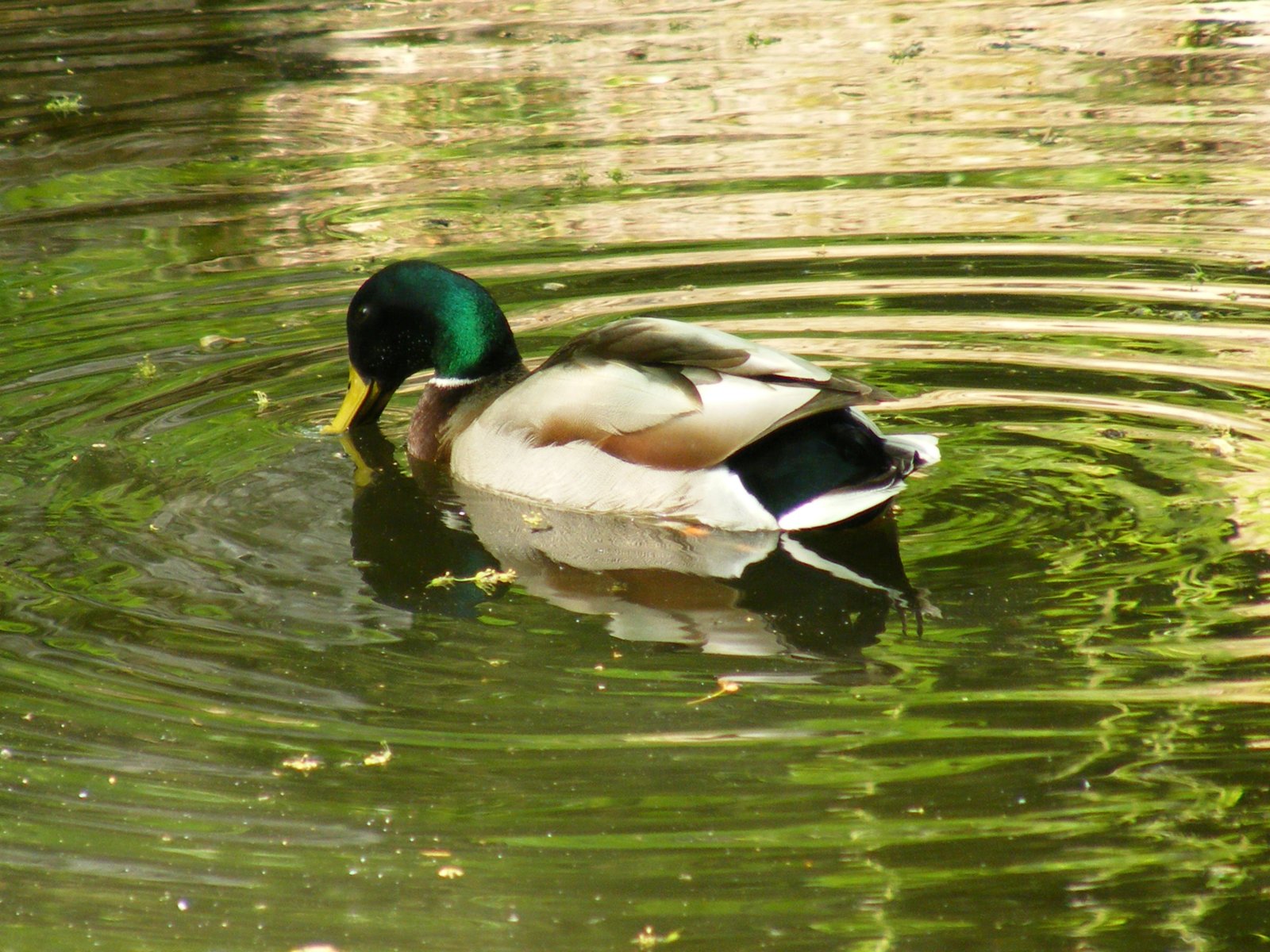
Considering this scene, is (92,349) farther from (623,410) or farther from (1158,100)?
(1158,100)

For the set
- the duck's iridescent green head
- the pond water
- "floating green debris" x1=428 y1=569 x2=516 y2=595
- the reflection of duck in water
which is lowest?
the reflection of duck in water

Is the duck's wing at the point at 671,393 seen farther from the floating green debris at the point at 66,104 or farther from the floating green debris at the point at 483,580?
the floating green debris at the point at 66,104

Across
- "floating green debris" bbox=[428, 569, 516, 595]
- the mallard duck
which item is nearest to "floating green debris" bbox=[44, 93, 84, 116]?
the mallard duck

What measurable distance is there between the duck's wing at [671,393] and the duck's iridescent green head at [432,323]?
33.7 inches

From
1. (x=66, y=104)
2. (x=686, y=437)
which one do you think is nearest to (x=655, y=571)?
(x=686, y=437)

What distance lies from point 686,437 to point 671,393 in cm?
15

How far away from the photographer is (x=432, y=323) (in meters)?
6.64

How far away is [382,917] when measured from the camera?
135 inches

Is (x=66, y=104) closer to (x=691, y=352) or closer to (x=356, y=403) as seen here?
(x=356, y=403)

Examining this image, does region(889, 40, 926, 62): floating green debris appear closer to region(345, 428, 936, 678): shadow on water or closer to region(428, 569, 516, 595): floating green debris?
region(345, 428, 936, 678): shadow on water

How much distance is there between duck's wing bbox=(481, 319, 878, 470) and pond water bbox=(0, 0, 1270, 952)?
0.33 m

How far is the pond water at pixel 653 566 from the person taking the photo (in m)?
3.52

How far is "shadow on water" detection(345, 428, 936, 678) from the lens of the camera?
4.73m

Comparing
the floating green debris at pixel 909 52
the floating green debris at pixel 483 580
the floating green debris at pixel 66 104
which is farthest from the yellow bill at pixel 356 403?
the floating green debris at pixel 909 52
